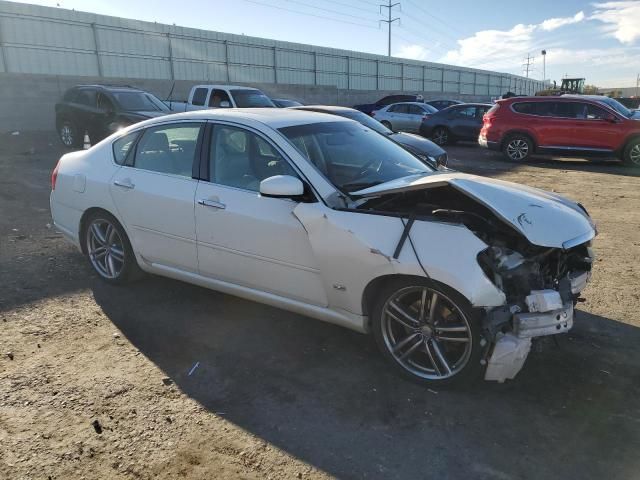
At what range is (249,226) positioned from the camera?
12.1ft

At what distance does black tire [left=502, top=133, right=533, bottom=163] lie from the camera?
1401cm

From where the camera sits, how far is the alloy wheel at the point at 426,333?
A: 10.2ft

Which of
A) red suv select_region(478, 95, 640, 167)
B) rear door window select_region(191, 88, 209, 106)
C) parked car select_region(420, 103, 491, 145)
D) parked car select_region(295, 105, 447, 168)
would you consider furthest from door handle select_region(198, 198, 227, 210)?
parked car select_region(420, 103, 491, 145)

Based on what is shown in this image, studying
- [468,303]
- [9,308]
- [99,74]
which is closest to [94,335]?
[9,308]

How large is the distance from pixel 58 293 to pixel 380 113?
17303mm


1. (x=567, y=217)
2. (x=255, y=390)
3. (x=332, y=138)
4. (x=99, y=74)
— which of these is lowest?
(x=255, y=390)

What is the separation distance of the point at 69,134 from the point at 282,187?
13.7 m

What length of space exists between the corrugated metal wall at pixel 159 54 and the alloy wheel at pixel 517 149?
17162 mm

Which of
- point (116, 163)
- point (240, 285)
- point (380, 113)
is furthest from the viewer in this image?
point (380, 113)

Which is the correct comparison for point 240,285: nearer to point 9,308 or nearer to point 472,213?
point 472,213

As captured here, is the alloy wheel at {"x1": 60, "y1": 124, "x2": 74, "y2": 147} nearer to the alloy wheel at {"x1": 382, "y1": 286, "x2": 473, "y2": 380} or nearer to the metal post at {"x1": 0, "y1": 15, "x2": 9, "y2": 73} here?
the metal post at {"x1": 0, "y1": 15, "x2": 9, "y2": 73}

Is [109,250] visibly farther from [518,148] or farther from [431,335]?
[518,148]

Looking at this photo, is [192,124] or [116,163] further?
[116,163]

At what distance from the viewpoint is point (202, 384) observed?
3318mm
